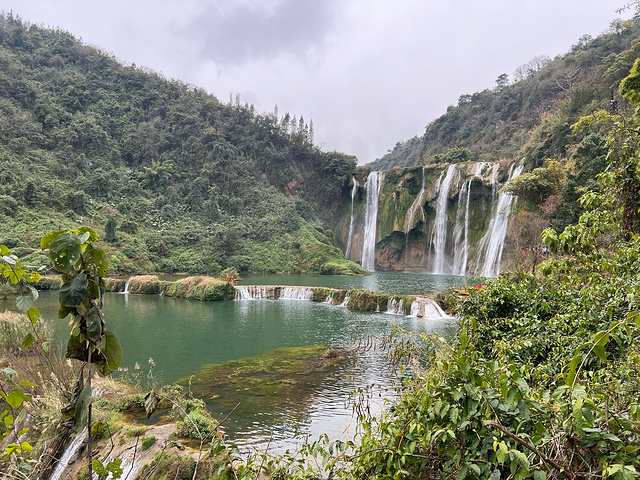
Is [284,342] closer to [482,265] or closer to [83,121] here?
[482,265]

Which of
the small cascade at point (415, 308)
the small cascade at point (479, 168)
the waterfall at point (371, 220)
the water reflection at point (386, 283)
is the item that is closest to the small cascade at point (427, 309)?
the small cascade at point (415, 308)

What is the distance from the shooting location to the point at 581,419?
4.29ft

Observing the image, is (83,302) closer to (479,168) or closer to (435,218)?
(479,168)

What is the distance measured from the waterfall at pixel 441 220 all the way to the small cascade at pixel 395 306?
21865 millimetres

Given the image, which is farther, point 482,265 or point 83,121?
point 83,121

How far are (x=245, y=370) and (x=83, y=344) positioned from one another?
25.4 feet

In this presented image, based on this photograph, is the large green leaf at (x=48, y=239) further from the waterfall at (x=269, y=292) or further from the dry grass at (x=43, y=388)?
the waterfall at (x=269, y=292)

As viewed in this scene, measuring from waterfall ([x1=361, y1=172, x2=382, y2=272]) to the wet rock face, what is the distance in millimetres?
444

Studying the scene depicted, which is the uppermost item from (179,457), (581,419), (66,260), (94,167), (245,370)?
(94,167)

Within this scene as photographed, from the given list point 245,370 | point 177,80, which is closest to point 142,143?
point 177,80

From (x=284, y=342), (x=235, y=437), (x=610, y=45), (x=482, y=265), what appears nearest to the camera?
(x=235, y=437)

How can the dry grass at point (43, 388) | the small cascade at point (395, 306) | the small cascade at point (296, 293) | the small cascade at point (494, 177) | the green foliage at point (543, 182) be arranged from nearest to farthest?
the dry grass at point (43, 388)
the small cascade at point (395, 306)
the small cascade at point (296, 293)
the green foliage at point (543, 182)
the small cascade at point (494, 177)

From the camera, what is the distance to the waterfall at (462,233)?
34312mm

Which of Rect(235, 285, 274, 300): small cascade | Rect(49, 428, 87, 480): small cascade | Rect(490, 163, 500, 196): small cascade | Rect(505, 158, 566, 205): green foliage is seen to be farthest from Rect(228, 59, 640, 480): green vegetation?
Rect(490, 163, 500, 196): small cascade
